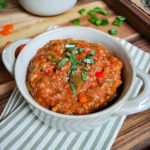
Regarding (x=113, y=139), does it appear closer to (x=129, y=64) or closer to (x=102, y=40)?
(x=129, y=64)

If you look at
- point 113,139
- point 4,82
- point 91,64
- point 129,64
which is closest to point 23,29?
point 4,82

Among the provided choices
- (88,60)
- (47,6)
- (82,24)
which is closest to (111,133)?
(88,60)

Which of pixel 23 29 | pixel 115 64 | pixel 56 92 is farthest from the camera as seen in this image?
pixel 23 29

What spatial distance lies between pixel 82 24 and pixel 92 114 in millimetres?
1443

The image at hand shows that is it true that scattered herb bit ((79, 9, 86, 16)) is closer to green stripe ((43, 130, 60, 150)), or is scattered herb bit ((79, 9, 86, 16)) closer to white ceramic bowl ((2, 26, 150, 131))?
white ceramic bowl ((2, 26, 150, 131))

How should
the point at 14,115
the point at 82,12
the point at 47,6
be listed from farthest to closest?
1. the point at 82,12
2. the point at 47,6
3. the point at 14,115

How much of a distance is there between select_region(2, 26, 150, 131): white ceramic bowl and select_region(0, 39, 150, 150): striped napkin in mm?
101

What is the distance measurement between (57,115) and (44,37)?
0.66 m

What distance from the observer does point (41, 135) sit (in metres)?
1.33

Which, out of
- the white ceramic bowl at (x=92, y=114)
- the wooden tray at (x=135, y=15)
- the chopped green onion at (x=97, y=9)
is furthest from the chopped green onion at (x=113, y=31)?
the white ceramic bowl at (x=92, y=114)

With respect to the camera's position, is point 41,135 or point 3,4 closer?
point 41,135

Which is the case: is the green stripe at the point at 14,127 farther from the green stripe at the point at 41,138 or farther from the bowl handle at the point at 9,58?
the bowl handle at the point at 9,58

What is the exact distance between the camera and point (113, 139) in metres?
1.33

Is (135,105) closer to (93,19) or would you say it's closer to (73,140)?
(73,140)
